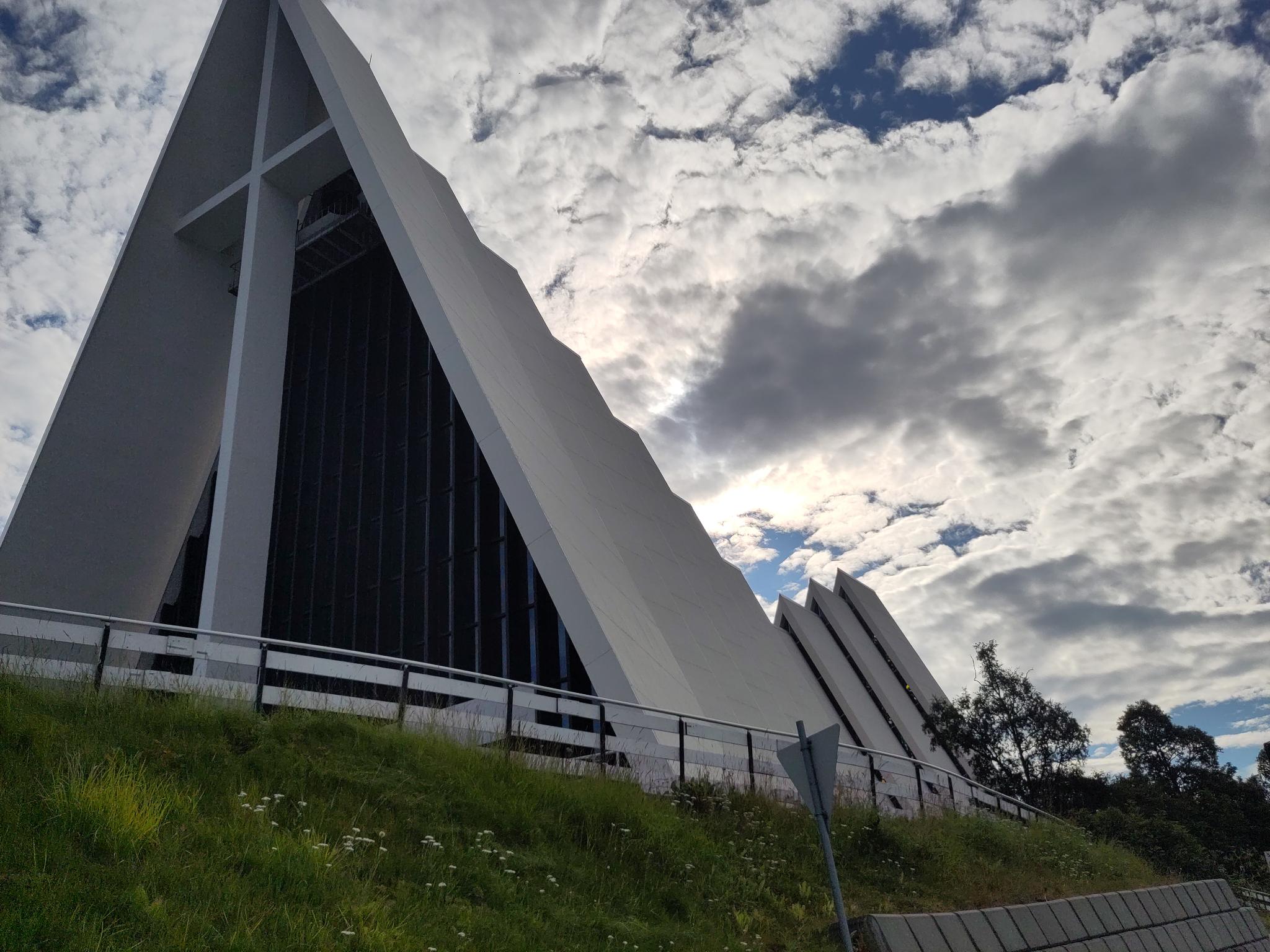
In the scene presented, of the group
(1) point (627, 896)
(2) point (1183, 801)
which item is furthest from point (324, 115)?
(2) point (1183, 801)

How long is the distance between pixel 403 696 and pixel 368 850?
3058 mm

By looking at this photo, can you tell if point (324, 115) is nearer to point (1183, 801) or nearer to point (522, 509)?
point (522, 509)

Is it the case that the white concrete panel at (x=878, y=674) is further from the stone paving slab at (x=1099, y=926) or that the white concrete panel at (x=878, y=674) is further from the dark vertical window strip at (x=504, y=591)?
the dark vertical window strip at (x=504, y=591)

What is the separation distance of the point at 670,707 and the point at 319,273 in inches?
598

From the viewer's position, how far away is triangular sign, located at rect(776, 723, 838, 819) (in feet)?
23.7

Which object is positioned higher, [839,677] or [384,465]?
[839,677]

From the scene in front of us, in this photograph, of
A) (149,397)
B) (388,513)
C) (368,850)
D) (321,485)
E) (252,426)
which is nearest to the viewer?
(368,850)

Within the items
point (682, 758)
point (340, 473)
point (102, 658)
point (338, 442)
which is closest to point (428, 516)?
point (340, 473)

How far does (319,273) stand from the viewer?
22812 millimetres

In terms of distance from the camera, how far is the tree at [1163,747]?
5316 cm

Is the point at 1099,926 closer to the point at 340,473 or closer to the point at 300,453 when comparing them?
the point at 340,473

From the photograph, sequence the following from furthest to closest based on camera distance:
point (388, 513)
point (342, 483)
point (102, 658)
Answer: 1. point (342, 483)
2. point (388, 513)
3. point (102, 658)

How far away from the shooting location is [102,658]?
8.05m

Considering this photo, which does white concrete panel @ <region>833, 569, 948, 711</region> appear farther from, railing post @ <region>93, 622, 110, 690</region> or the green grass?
railing post @ <region>93, 622, 110, 690</region>
